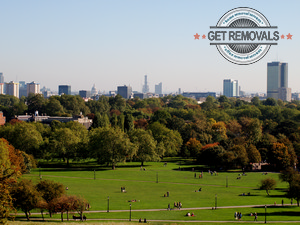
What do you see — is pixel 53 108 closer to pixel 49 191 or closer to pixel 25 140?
pixel 25 140

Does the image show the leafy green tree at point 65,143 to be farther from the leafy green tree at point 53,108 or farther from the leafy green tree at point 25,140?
the leafy green tree at point 53,108

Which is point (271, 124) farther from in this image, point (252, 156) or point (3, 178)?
point (3, 178)

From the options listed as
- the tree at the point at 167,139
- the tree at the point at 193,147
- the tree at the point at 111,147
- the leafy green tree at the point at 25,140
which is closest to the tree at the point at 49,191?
the tree at the point at 111,147

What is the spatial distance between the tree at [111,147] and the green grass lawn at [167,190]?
2.20 metres

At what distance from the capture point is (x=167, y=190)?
2356 inches

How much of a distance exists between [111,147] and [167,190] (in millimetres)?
23388

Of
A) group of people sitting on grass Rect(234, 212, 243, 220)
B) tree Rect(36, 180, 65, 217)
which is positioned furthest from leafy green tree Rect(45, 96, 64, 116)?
group of people sitting on grass Rect(234, 212, 243, 220)

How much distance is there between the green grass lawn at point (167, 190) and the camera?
4671 centimetres

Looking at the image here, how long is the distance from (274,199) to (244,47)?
61.1ft

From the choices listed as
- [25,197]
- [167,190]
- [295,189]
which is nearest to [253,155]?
[167,190]

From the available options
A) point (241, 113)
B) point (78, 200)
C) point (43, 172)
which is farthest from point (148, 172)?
point (241, 113)

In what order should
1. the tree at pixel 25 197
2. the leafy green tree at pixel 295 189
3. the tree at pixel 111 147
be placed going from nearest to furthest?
the tree at pixel 25 197, the leafy green tree at pixel 295 189, the tree at pixel 111 147

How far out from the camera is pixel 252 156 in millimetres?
79812

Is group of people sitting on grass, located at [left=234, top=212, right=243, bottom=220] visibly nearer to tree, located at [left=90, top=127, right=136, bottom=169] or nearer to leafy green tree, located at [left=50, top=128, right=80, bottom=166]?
tree, located at [left=90, top=127, right=136, bottom=169]
